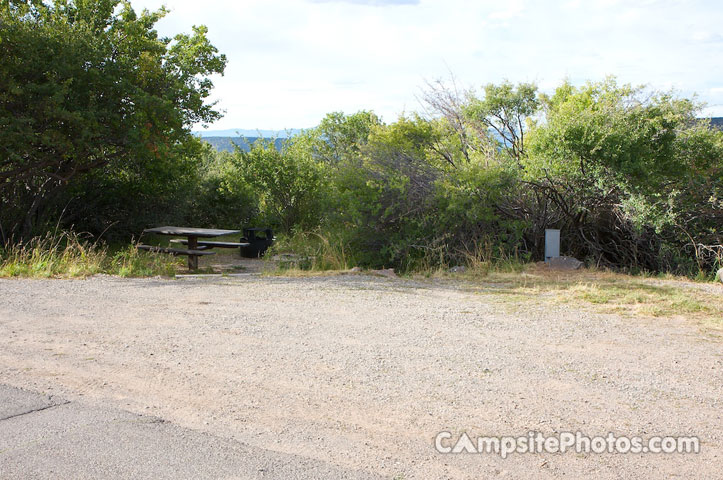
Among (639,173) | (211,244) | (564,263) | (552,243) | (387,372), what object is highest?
(639,173)

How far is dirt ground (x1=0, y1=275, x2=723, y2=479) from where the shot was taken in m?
3.39

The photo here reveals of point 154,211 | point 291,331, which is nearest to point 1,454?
point 291,331

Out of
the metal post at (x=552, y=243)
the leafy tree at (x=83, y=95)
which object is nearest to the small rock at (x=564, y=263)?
the metal post at (x=552, y=243)

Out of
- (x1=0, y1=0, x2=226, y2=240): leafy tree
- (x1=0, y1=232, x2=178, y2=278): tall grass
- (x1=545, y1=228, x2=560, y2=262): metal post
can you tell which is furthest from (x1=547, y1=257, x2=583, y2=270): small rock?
(x1=0, y1=0, x2=226, y2=240): leafy tree

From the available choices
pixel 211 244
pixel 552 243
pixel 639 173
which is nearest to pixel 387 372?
pixel 552 243

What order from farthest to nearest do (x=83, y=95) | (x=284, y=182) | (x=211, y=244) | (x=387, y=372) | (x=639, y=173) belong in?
(x=284, y=182)
(x=211, y=244)
(x=83, y=95)
(x=639, y=173)
(x=387, y=372)

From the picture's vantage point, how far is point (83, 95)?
1195 cm

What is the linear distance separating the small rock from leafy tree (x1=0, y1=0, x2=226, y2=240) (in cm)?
795

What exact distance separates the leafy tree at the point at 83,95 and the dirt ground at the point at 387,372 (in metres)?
5.12

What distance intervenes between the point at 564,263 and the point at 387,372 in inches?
286

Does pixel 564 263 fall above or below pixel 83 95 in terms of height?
below

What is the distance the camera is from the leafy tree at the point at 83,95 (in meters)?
11.1

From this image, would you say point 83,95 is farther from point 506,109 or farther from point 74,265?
point 506,109

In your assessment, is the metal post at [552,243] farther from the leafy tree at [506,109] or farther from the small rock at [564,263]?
the leafy tree at [506,109]
